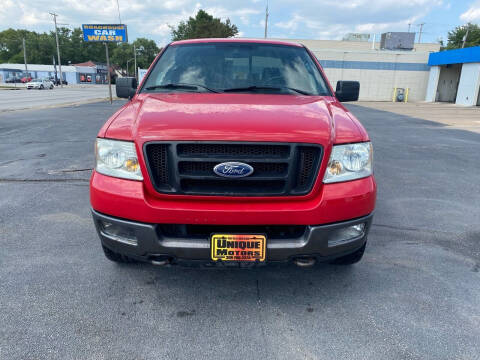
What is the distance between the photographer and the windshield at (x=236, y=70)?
3213mm

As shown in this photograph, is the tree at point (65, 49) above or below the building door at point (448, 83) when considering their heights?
above

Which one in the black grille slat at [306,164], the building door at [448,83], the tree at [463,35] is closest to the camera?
the black grille slat at [306,164]

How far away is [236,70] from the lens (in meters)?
3.37

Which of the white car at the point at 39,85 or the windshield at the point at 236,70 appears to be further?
the white car at the point at 39,85

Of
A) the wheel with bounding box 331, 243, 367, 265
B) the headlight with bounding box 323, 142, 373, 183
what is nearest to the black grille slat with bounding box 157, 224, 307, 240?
the headlight with bounding box 323, 142, 373, 183

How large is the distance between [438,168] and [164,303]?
6.16 m

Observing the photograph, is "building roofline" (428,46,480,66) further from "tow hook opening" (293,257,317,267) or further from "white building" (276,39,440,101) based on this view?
"tow hook opening" (293,257,317,267)

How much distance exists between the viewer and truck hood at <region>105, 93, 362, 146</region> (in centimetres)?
215

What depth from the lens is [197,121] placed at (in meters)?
2.23

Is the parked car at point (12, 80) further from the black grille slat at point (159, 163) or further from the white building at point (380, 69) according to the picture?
the black grille slat at point (159, 163)

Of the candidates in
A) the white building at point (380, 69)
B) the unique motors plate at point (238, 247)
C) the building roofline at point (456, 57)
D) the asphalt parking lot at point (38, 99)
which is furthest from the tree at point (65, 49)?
the unique motors plate at point (238, 247)

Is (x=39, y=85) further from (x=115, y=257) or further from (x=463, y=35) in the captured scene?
(x=463, y=35)

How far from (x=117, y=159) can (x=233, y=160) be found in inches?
30.4

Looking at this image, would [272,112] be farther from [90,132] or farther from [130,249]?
[90,132]
